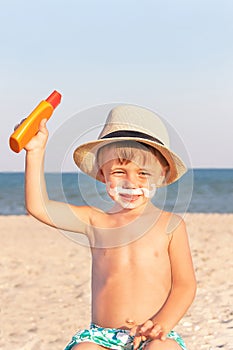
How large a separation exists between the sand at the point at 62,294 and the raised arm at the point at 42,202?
0.61m

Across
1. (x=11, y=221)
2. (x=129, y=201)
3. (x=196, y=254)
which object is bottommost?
(x=11, y=221)

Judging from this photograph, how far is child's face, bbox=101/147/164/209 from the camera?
263 centimetres

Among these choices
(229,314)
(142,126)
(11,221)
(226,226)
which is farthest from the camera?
(11,221)

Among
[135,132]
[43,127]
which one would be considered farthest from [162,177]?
[43,127]

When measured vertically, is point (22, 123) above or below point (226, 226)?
above

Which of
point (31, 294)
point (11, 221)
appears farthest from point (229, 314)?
point (11, 221)

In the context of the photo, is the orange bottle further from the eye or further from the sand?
the sand

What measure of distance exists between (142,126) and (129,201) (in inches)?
12.1

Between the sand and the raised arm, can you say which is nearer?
the raised arm

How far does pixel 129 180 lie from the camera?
2.62 meters

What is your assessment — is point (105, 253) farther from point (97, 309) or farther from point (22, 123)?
point (22, 123)

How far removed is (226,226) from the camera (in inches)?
474

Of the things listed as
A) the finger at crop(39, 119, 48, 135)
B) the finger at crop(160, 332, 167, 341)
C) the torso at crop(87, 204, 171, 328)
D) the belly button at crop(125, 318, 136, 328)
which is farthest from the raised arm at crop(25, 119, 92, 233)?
the finger at crop(160, 332, 167, 341)

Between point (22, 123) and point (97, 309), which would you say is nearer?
point (22, 123)
